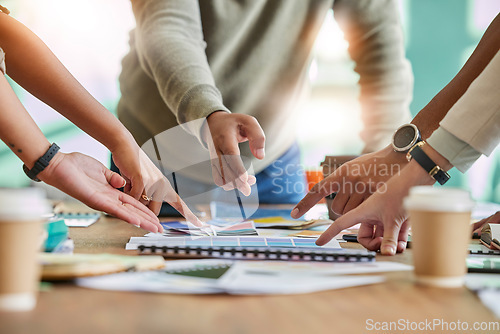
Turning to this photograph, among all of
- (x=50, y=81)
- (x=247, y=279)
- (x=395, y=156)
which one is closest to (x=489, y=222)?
(x=395, y=156)

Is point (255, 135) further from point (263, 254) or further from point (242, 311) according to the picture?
point (242, 311)

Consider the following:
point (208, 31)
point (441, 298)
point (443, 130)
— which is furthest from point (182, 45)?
point (441, 298)

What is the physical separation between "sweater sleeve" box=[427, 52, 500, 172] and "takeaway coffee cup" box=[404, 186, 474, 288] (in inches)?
9.8

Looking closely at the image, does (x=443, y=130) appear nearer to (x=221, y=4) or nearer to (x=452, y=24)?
(x=221, y=4)

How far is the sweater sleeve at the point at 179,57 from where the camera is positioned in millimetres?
1267

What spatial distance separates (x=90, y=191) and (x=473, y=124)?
0.69 m

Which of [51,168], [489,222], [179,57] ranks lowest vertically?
[489,222]

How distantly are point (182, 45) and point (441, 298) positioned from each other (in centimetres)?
102

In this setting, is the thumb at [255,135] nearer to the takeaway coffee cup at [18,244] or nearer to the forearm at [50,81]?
the forearm at [50,81]

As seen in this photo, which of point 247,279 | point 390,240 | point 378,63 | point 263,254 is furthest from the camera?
point 378,63

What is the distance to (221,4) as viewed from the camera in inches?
62.6

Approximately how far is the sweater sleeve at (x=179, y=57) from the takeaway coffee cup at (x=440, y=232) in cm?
71

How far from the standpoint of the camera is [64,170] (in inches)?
37.7

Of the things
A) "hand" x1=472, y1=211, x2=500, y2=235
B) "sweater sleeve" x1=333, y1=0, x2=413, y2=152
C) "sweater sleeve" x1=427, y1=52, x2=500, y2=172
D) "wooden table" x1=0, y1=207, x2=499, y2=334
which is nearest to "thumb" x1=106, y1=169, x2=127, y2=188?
"wooden table" x1=0, y1=207, x2=499, y2=334
